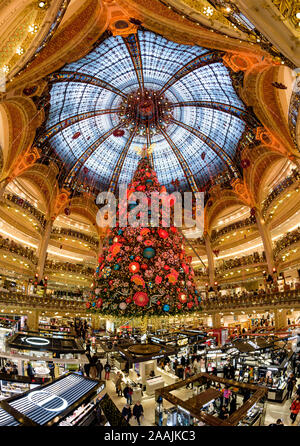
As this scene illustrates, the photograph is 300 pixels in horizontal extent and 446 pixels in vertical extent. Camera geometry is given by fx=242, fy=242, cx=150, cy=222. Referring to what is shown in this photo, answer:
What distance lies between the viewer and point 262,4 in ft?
13.7

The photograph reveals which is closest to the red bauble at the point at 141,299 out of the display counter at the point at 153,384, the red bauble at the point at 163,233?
the red bauble at the point at 163,233

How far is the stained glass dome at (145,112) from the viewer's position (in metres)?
19.5

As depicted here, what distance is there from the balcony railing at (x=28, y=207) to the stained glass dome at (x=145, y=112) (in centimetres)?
600

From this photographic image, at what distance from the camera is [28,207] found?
95.5 ft

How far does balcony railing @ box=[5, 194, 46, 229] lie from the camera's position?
2742 centimetres

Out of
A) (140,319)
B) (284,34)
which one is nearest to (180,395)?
(140,319)

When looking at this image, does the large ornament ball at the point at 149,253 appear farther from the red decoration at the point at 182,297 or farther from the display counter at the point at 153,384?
the display counter at the point at 153,384

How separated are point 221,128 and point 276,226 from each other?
44.0 ft

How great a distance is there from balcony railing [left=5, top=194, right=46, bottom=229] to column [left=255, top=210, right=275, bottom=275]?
26.8 metres

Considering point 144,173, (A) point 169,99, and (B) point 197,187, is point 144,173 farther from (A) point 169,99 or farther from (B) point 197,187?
(B) point 197,187

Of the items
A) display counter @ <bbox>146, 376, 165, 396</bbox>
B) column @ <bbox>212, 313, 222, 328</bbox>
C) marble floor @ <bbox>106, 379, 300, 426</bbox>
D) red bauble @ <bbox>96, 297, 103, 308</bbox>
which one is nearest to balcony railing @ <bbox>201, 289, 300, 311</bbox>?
column @ <bbox>212, 313, 222, 328</bbox>

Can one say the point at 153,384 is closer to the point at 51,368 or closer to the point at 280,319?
the point at 51,368

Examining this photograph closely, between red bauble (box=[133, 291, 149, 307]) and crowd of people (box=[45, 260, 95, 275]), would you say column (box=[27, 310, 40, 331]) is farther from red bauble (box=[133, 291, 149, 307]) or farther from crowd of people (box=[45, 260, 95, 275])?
red bauble (box=[133, 291, 149, 307])

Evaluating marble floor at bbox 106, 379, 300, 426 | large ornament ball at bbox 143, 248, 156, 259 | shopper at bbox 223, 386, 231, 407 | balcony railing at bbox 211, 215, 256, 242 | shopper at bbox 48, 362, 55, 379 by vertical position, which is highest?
balcony railing at bbox 211, 215, 256, 242
